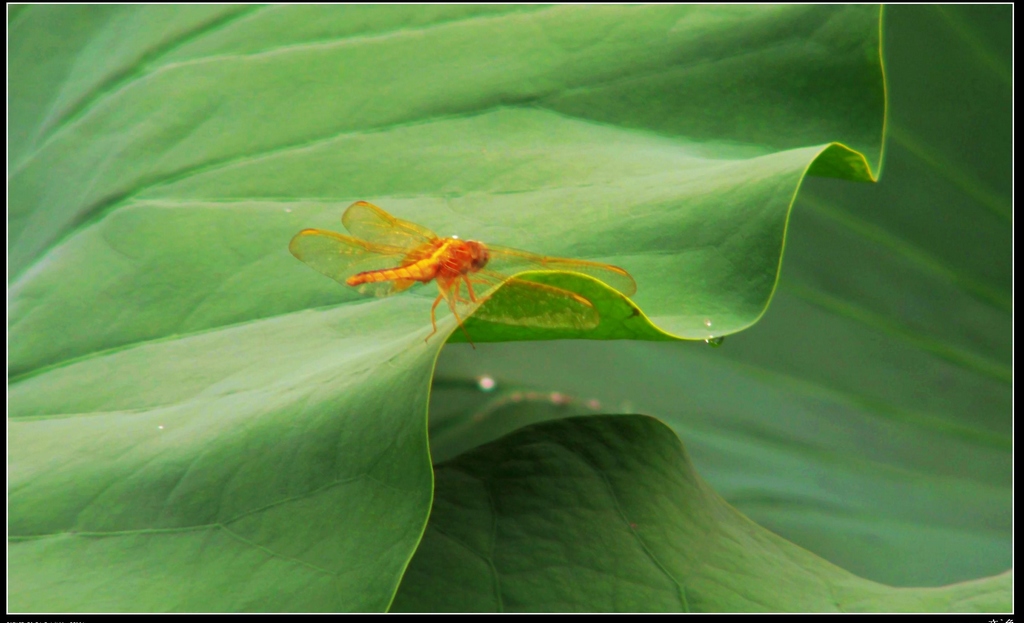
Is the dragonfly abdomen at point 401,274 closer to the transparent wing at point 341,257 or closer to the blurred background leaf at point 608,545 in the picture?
the transparent wing at point 341,257

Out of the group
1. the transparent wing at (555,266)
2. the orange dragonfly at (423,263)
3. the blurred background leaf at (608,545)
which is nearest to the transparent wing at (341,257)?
the orange dragonfly at (423,263)

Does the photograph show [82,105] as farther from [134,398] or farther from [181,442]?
[181,442]

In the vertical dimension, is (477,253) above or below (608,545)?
above

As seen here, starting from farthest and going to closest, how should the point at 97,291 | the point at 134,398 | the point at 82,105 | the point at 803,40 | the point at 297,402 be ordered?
the point at 82,105 → the point at 803,40 → the point at 97,291 → the point at 134,398 → the point at 297,402

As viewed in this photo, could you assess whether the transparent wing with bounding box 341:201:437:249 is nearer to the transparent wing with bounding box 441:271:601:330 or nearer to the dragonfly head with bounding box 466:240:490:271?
the dragonfly head with bounding box 466:240:490:271

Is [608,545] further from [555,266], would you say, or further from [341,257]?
[341,257]

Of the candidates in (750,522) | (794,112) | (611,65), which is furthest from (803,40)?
(750,522)

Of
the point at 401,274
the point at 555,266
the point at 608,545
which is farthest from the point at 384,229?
the point at 608,545
